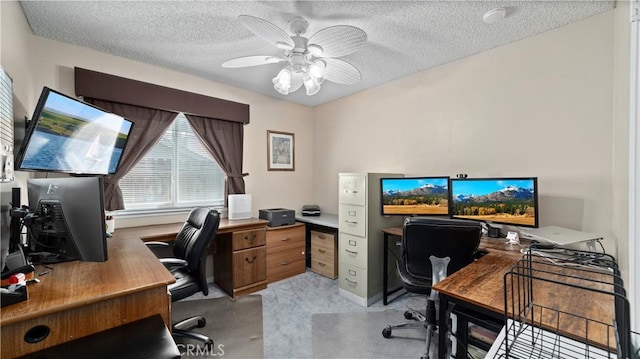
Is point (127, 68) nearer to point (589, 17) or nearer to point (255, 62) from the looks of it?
point (255, 62)

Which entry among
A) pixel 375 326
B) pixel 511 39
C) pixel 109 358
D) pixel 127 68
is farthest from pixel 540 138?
pixel 127 68

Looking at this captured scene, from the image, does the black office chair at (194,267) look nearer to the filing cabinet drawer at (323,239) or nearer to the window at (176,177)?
the window at (176,177)

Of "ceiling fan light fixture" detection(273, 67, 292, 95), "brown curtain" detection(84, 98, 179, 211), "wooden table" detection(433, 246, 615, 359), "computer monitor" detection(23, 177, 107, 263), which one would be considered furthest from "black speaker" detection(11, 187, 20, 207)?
"wooden table" detection(433, 246, 615, 359)

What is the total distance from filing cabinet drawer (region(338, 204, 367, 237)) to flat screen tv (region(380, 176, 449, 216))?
260mm

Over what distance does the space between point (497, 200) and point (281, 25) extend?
224 cm

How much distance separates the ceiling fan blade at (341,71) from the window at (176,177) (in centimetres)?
190

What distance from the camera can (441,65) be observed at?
2729 millimetres

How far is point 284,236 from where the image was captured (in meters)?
3.26

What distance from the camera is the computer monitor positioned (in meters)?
1.30

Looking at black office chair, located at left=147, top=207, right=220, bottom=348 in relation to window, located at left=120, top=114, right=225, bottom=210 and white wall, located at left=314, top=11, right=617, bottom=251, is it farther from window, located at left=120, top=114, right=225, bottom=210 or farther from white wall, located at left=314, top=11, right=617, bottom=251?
white wall, located at left=314, top=11, right=617, bottom=251

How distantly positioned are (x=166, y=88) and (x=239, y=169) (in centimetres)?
120

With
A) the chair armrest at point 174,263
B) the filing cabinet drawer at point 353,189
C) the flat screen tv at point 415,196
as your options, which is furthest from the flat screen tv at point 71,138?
the flat screen tv at point 415,196

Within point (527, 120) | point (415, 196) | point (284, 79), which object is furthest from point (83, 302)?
point (527, 120)

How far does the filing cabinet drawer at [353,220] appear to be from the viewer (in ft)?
8.67
